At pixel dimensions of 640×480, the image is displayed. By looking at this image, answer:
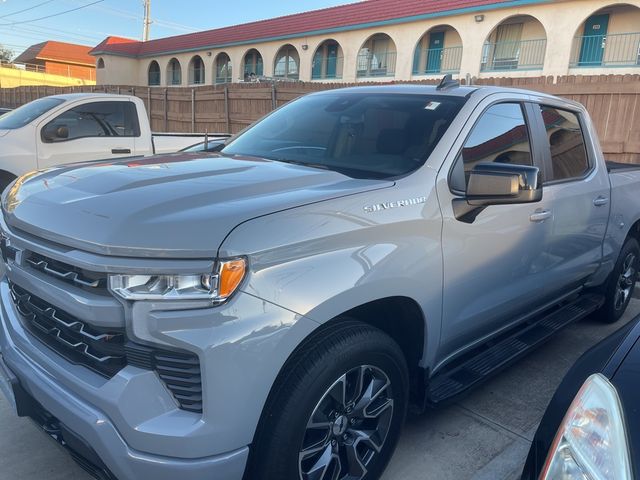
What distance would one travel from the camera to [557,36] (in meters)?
20.6

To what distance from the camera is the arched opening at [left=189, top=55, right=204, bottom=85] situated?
117 ft

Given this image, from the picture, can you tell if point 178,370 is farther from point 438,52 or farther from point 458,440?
point 438,52

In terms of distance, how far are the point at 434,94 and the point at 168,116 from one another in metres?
13.9

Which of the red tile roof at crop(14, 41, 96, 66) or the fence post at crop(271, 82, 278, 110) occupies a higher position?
the red tile roof at crop(14, 41, 96, 66)

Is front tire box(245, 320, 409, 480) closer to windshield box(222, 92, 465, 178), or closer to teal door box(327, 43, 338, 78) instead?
windshield box(222, 92, 465, 178)

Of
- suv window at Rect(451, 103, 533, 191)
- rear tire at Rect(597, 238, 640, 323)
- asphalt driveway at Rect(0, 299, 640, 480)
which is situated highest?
suv window at Rect(451, 103, 533, 191)

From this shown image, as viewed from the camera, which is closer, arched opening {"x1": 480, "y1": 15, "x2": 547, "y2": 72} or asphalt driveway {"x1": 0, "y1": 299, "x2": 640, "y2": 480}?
asphalt driveway {"x1": 0, "y1": 299, "x2": 640, "y2": 480}

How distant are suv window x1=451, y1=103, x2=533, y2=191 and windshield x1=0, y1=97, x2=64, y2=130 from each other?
20.5 ft

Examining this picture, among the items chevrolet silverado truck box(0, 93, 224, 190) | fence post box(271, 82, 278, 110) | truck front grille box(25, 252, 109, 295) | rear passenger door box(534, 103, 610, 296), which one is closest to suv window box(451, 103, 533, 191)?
rear passenger door box(534, 103, 610, 296)

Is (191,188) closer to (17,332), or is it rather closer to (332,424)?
(17,332)

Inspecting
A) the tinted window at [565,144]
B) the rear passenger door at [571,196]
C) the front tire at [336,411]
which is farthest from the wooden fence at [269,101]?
the front tire at [336,411]

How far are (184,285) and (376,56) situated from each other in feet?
90.5

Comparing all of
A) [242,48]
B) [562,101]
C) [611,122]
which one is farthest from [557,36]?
[562,101]

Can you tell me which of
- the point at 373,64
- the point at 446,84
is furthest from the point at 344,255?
the point at 373,64
